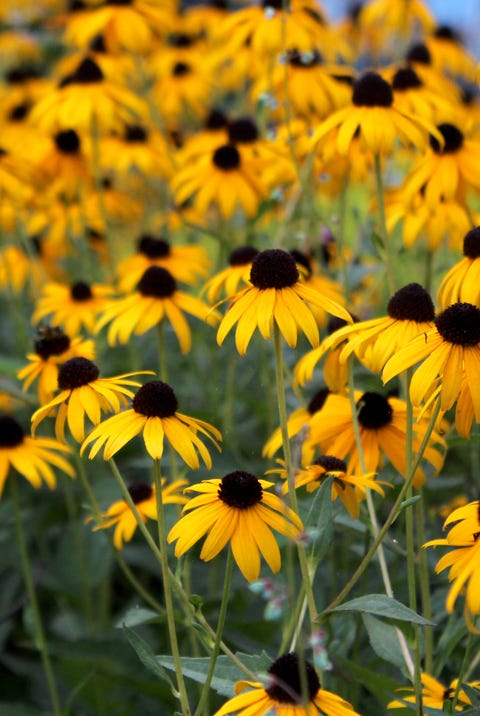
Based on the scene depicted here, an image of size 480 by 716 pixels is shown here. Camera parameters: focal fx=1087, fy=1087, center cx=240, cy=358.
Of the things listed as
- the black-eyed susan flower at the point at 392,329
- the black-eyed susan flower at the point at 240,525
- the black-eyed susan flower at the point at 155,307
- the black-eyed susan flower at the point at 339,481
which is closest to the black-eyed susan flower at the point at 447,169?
the black-eyed susan flower at the point at 155,307

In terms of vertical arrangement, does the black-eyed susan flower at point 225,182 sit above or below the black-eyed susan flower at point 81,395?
below

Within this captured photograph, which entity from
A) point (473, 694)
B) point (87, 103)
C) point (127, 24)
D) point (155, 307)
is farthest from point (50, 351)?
point (127, 24)

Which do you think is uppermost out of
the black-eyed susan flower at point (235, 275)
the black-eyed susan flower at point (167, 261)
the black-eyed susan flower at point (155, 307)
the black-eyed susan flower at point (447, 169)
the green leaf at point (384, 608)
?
the black-eyed susan flower at point (447, 169)

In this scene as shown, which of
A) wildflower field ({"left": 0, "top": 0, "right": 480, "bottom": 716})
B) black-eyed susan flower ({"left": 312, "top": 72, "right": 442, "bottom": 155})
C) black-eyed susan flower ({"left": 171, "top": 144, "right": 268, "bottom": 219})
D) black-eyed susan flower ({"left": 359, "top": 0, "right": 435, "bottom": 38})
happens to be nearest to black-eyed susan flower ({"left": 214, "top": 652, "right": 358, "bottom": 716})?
wildflower field ({"left": 0, "top": 0, "right": 480, "bottom": 716})

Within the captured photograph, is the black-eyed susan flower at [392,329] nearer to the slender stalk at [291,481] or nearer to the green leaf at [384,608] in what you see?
the slender stalk at [291,481]

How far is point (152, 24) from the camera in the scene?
10.5 ft

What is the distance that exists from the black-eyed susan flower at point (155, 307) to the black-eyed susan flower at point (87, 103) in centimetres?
79

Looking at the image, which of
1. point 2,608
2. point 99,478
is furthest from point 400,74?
point 2,608

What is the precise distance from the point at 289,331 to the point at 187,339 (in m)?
0.94

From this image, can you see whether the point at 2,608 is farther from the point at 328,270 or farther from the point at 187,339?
the point at 328,270

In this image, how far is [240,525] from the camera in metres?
Result: 1.40

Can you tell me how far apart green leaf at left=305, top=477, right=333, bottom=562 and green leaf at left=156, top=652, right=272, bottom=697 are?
158 mm

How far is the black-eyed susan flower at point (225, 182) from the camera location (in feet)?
9.11

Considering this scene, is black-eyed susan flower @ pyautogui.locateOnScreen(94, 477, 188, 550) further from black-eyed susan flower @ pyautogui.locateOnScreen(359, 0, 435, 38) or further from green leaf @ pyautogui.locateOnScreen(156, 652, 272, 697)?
black-eyed susan flower @ pyautogui.locateOnScreen(359, 0, 435, 38)
